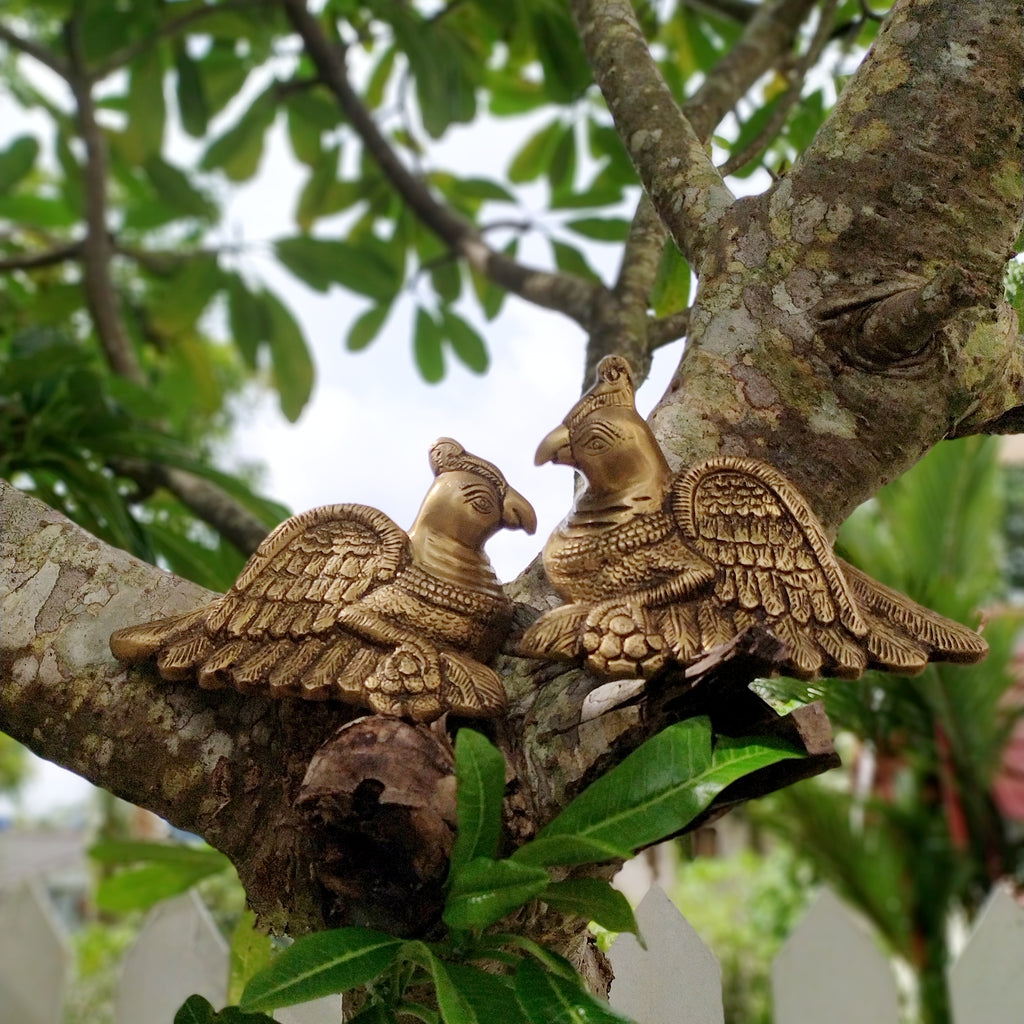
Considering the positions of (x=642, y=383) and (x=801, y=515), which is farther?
(x=642, y=383)

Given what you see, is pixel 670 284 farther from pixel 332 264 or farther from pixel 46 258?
pixel 46 258

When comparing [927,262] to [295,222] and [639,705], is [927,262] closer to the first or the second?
[639,705]

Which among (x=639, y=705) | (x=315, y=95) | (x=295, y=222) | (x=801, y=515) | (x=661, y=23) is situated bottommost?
(x=639, y=705)

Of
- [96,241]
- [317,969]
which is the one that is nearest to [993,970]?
[317,969]

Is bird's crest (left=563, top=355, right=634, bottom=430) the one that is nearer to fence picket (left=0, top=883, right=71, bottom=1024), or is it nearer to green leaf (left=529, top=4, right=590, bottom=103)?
green leaf (left=529, top=4, right=590, bottom=103)

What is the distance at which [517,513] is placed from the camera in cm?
63

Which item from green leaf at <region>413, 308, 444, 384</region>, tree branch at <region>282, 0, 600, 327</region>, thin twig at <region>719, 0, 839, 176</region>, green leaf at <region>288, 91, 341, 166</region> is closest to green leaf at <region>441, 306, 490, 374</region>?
green leaf at <region>413, 308, 444, 384</region>

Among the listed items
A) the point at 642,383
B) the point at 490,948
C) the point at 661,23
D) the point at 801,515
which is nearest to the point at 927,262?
the point at 801,515

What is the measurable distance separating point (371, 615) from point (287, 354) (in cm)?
135

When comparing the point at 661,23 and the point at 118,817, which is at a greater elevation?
the point at 661,23

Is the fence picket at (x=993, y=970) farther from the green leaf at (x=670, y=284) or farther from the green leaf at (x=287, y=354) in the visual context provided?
the green leaf at (x=287, y=354)

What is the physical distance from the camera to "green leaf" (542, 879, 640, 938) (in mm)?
518

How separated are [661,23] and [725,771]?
5.24 ft

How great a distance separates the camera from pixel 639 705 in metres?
0.55
